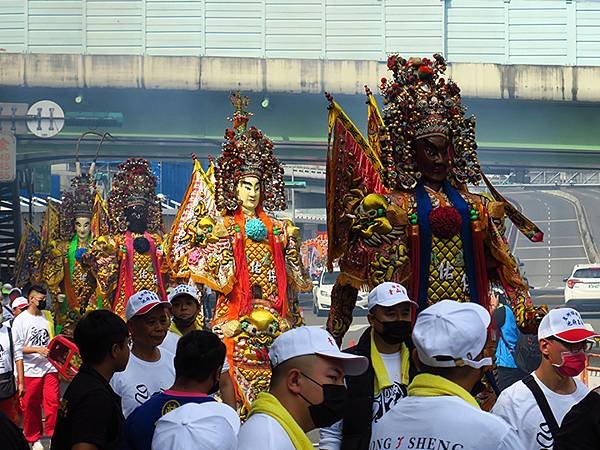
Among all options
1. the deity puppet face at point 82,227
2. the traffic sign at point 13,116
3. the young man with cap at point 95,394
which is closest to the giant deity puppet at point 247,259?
the young man with cap at point 95,394

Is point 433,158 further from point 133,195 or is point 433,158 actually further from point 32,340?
point 133,195

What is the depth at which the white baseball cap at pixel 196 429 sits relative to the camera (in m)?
5.12

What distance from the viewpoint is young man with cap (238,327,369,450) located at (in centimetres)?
480

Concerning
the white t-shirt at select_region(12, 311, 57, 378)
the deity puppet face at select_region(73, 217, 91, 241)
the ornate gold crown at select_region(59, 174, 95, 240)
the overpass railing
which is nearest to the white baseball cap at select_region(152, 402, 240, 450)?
the white t-shirt at select_region(12, 311, 57, 378)

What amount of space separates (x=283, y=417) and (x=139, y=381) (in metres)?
2.61

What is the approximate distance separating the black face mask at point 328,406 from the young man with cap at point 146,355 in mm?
2415

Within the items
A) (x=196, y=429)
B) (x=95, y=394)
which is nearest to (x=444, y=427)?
(x=196, y=429)

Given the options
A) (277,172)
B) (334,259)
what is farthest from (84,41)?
(334,259)

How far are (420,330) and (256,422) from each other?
681 millimetres

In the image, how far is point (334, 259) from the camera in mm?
8656

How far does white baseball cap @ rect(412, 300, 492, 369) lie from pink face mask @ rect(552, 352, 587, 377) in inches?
61.9

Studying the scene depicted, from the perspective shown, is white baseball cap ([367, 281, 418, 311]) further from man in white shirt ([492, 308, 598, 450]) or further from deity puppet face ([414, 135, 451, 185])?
deity puppet face ([414, 135, 451, 185])

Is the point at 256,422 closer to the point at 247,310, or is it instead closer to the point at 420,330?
the point at 420,330

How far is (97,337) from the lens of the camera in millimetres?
6477
